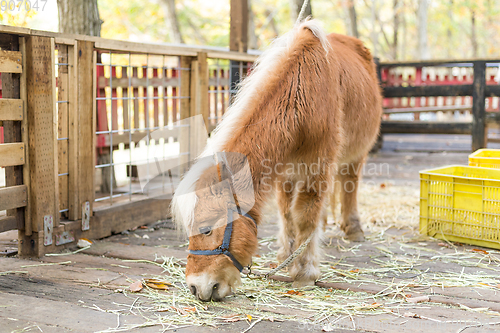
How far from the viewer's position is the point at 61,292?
2791 millimetres

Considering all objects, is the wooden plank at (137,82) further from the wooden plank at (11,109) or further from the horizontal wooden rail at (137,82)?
the wooden plank at (11,109)

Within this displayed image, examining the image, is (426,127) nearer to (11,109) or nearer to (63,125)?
(63,125)

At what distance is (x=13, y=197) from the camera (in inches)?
126

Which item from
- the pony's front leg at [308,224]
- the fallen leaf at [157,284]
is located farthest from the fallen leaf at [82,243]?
the pony's front leg at [308,224]

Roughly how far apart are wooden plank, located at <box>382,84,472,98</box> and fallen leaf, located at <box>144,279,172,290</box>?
6.66m

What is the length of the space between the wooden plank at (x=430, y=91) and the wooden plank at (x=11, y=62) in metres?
6.73

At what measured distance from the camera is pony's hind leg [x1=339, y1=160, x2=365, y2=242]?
13.5 feet

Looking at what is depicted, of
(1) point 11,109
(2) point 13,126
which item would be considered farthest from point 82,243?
(1) point 11,109

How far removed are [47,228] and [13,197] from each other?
14.0 inches

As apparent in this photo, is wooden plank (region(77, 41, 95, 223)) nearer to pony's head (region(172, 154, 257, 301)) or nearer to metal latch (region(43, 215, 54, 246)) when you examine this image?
metal latch (region(43, 215, 54, 246))

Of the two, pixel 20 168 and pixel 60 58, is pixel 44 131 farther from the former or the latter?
pixel 60 58

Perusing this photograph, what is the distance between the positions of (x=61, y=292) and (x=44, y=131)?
1202 mm

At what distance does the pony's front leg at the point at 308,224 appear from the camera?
301 centimetres

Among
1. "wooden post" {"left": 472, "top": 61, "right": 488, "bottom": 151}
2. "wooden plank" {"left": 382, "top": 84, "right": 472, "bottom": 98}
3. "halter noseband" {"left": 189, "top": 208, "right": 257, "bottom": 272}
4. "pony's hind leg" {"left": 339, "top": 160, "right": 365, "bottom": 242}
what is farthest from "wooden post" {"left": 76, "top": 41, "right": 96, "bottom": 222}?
"wooden post" {"left": 472, "top": 61, "right": 488, "bottom": 151}
